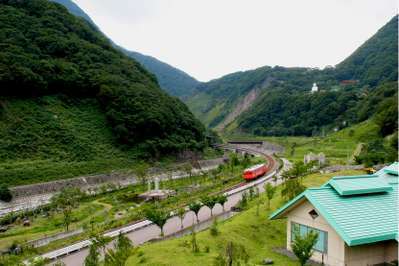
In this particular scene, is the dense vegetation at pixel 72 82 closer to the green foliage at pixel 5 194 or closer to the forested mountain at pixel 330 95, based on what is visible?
the green foliage at pixel 5 194

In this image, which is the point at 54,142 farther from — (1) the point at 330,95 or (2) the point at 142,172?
(1) the point at 330,95

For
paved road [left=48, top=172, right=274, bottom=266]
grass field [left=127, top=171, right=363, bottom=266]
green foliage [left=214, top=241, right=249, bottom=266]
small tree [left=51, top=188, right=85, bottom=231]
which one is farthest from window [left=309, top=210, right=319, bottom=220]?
small tree [left=51, top=188, right=85, bottom=231]

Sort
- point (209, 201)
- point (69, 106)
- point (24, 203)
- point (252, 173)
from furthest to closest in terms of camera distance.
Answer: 1. point (69, 106)
2. point (252, 173)
3. point (24, 203)
4. point (209, 201)

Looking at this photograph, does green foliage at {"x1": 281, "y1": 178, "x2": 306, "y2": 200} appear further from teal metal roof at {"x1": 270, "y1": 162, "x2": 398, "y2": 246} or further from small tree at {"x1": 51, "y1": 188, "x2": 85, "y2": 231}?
small tree at {"x1": 51, "y1": 188, "x2": 85, "y2": 231}

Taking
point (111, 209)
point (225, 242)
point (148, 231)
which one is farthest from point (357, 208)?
point (111, 209)

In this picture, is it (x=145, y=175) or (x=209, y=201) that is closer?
(x=209, y=201)

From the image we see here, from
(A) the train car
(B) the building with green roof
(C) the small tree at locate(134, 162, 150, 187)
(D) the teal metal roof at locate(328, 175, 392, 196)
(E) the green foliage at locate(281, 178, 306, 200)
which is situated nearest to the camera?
(B) the building with green roof

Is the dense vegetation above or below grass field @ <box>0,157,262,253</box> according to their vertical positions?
above

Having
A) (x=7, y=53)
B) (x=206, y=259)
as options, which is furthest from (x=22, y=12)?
(x=206, y=259)
